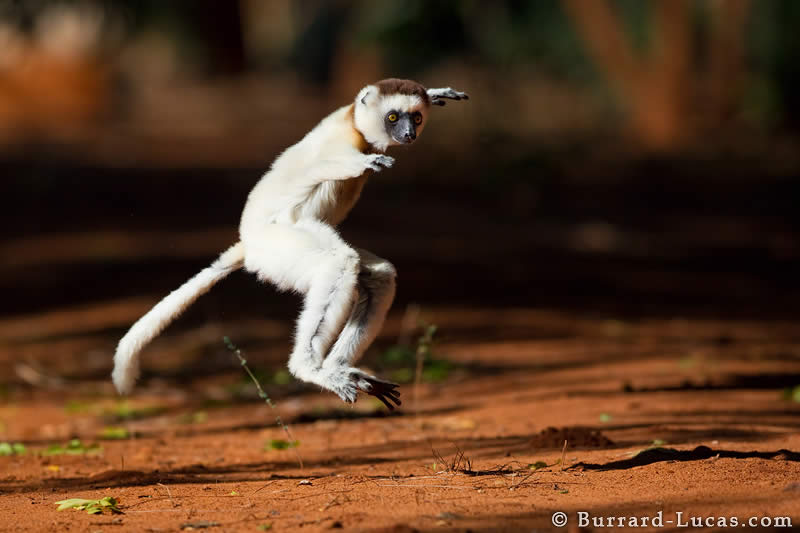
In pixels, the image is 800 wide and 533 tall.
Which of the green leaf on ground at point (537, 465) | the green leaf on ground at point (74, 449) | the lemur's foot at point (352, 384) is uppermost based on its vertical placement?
the lemur's foot at point (352, 384)

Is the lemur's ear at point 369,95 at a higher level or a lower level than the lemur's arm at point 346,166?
higher

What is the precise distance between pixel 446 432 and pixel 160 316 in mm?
1913

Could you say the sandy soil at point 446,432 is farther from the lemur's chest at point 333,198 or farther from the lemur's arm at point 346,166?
the lemur's arm at point 346,166

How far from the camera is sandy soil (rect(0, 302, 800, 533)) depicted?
365 centimetres

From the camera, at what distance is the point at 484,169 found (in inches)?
615

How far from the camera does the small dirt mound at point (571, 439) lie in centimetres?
493

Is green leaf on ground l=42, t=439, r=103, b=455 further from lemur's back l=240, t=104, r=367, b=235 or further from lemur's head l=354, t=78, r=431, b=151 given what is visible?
lemur's head l=354, t=78, r=431, b=151

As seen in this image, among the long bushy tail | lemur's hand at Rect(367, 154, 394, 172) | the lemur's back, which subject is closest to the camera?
lemur's hand at Rect(367, 154, 394, 172)

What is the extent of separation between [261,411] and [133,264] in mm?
5308

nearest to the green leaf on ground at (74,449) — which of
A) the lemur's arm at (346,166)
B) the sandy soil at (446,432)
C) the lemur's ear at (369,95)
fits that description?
the sandy soil at (446,432)

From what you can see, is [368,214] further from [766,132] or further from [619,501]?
[619,501]

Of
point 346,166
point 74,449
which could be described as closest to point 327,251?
point 346,166

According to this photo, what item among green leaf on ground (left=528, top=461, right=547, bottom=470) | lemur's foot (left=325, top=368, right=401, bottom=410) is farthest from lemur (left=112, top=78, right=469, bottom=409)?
green leaf on ground (left=528, top=461, right=547, bottom=470)

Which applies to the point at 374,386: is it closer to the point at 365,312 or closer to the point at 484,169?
the point at 365,312
